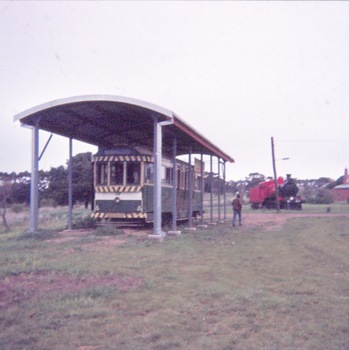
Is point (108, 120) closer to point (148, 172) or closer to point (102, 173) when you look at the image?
point (102, 173)

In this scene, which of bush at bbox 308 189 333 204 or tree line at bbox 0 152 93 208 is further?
bush at bbox 308 189 333 204

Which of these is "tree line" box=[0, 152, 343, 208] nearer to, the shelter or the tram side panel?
the tram side panel

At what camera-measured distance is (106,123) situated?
1658 cm

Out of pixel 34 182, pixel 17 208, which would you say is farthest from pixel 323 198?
pixel 34 182

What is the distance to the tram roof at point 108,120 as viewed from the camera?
44.7 feet

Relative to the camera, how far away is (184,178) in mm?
21781

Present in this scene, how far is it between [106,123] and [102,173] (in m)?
1.90

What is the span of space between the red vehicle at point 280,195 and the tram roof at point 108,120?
81.0ft

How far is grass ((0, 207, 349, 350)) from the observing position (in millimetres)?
5102

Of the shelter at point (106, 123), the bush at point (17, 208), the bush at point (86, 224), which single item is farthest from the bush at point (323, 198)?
the bush at point (86, 224)

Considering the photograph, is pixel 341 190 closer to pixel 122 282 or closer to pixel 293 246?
pixel 293 246

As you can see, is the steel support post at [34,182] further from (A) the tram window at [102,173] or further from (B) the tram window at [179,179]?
(B) the tram window at [179,179]

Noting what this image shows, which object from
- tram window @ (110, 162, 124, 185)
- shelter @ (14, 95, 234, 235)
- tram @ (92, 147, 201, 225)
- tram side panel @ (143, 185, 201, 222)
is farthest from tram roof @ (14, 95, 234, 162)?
tram side panel @ (143, 185, 201, 222)

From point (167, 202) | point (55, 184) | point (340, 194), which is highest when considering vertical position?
point (55, 184)
